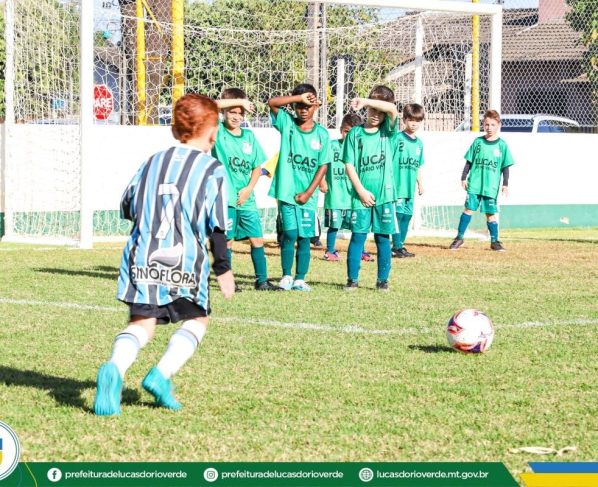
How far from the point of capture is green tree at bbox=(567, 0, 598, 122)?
20984mm

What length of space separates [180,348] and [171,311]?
0.17 meters

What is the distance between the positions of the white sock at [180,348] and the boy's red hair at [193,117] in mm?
861

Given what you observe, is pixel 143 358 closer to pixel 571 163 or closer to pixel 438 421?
pixel 438 421

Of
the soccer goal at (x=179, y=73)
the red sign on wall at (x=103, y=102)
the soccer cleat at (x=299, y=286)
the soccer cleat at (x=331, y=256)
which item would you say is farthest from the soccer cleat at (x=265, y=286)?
the red sign on wall at (x=103, y=102)

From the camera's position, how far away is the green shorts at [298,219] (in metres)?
10.3

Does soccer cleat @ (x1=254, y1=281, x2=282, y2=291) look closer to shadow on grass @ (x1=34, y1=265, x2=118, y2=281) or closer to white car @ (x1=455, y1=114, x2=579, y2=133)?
shadow on grass @ (x1=34, y1=265, x2=118, y2=281)

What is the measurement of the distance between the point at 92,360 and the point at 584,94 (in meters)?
16.7

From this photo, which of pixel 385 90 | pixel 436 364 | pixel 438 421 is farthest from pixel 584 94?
pixel 438 421

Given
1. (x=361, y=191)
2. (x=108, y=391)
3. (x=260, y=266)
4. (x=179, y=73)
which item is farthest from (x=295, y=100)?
(x=179, y=73)

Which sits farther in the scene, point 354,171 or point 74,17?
point 74,17

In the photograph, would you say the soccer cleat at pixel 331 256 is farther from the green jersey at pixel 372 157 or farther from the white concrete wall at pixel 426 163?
the white concrete wall at pixel 426 163

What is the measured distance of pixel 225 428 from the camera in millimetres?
4980

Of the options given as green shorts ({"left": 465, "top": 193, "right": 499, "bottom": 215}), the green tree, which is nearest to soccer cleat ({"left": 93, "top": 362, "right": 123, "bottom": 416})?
green shorts ({"left": 465, "top": 193, "right": 499, "bottom": 215})

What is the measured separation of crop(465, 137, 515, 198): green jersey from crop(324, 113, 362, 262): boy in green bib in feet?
7.34
